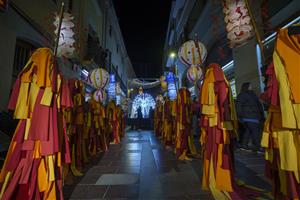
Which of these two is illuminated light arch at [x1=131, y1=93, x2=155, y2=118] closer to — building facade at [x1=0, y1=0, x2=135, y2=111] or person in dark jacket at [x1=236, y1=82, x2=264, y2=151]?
building facade at [x1=0, y1=0, x2=135, y2=111]

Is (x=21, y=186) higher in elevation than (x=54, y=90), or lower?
lower

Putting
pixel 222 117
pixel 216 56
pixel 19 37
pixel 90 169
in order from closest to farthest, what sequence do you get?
pixel 222 117 → pixel 90 169 → pixel 19 37 → pixel 216 56

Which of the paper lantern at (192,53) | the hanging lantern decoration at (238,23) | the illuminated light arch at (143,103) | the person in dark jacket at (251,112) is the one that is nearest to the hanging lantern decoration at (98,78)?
the paper lantern at (192,53)

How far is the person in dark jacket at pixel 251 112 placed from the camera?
587cm

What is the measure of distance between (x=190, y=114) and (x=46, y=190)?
13.8 ft

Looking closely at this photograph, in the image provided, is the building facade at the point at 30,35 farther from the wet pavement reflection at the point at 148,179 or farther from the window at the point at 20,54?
the wet pavement reflection at the point at 148,179

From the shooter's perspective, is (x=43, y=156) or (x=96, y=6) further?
(x=96, y=6)

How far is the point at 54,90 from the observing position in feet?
8.30

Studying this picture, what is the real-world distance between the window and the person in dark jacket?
6558 millimetres

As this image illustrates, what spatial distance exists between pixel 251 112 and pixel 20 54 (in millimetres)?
7119

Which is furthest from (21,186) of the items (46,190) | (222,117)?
(222,117)

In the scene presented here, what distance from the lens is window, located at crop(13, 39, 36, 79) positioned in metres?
6.43

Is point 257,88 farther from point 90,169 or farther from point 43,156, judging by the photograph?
point 43,156

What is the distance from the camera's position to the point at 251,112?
591 centimetres
